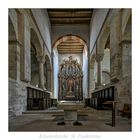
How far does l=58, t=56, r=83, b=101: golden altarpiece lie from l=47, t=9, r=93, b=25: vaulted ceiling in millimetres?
8520

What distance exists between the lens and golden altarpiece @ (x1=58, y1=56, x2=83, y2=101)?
1100 inches

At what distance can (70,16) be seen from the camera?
1955cm

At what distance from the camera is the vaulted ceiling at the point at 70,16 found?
18469mm

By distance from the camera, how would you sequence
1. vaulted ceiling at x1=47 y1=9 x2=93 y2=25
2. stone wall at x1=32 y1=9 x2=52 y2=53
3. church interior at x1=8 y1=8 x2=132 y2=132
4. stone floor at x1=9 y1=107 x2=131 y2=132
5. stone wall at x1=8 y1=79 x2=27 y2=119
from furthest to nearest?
vaulted ceiling at x1=47 y1=9 x2=93 y2=25 → stone wall at x1=32 y1=9 x2=52 y2=53 → stone wall at x1=8 y1=79 x2=27 y2=119 → church interior at x1=8 y1=8 x2=132 y2=132 → stone floor at x1=9 y1=107 x2=131 y2=132

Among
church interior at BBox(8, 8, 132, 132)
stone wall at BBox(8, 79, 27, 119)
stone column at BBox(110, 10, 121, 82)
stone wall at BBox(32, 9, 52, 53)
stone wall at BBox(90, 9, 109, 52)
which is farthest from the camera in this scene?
stone wall at BBox(32, 9, 52, 53)

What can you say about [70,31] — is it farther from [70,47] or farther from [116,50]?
[116,50]

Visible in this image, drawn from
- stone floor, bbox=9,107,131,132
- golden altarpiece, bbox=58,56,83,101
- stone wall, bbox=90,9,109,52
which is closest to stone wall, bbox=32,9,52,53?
stone wall, bbox=90,9,109,52

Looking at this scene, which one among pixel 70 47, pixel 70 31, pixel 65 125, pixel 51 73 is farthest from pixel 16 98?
pixel 70 47

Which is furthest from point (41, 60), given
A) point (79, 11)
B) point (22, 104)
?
point (22, 104)

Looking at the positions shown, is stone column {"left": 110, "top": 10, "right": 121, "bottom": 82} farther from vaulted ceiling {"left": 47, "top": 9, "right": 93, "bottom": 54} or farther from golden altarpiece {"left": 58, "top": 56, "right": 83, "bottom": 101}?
golden altarpiece {"left": 58, "top": 56, "right": 83, "bottom": 101}
